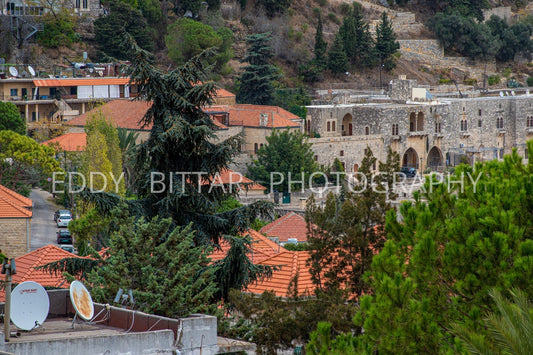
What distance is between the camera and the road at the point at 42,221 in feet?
123

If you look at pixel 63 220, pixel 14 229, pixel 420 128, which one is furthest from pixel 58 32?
pixel 14 229

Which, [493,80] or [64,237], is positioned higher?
[493,80]

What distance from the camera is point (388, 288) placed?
46.2 feet

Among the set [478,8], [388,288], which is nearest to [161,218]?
[388,288]

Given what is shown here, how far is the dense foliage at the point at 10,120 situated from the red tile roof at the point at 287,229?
17.3m

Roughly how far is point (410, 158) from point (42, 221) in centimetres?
3135

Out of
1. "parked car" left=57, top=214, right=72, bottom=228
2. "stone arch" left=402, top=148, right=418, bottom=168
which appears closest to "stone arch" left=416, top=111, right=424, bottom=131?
"stone arch" left=402, top=148, right=418, bottom=168

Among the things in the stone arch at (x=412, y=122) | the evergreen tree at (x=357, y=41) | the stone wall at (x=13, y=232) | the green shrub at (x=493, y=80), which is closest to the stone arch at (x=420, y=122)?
the stone arch at (x=412, y=122)

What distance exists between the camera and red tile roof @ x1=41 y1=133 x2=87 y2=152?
161ft

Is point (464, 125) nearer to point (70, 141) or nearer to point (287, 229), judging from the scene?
point (70, 141)

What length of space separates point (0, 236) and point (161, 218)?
1513cm

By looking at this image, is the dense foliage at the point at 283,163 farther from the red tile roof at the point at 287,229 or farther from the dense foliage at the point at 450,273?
the dense foliage at the point at 450,273

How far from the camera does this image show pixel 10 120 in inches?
1983

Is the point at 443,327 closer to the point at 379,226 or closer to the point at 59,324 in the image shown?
the point at 379,226
